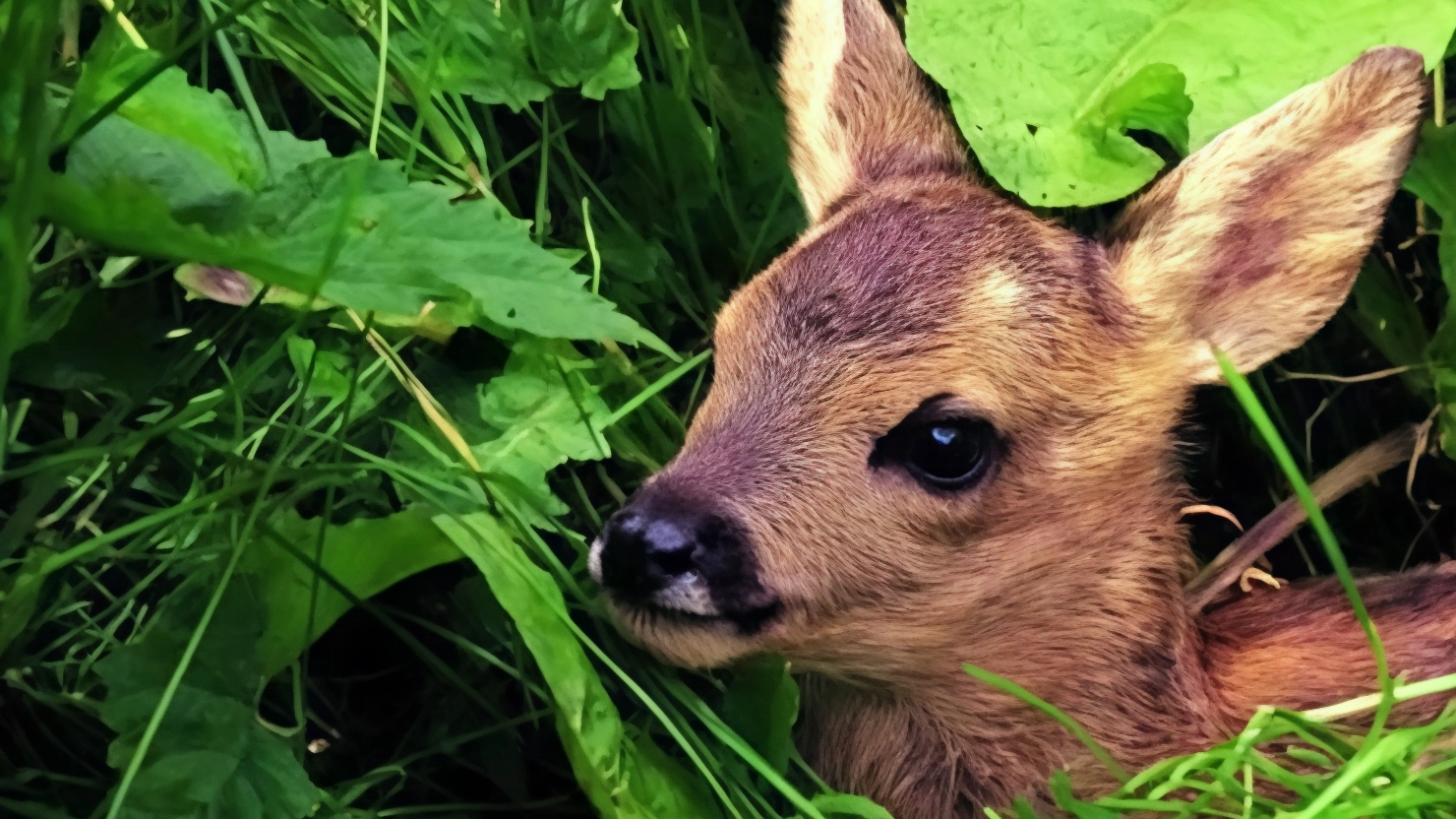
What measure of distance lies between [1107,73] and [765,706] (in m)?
0.93

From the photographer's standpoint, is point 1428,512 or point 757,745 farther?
point 1428,512

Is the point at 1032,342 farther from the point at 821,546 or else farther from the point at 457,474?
the point at 457,474

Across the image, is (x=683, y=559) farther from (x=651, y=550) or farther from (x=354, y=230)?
(x=354, y=230)

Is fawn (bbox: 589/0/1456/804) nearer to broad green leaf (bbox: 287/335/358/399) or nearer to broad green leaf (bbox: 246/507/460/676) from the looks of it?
broad green leaf (bbox: 246/507/460/676)

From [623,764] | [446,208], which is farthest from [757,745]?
[446,208]

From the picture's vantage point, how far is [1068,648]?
4.50 ft

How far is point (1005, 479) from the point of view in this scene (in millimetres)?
1291

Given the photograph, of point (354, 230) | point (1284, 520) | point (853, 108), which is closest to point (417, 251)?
point (354, 230)

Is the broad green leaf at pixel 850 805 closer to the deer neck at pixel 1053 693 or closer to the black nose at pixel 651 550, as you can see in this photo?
the deer neck at pixel 1053 693

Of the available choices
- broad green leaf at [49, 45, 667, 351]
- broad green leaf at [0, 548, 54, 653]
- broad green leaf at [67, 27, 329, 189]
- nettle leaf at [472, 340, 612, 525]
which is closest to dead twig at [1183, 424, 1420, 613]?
nettle leaf at [472, 340, 612, 525]

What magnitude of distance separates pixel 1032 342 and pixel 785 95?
569 millimetres

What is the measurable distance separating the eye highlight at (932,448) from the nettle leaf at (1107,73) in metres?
0.33

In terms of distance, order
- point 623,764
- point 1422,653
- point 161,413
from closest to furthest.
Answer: point 623,764, point 161,413, point 1422,653

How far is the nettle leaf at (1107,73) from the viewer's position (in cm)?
136
